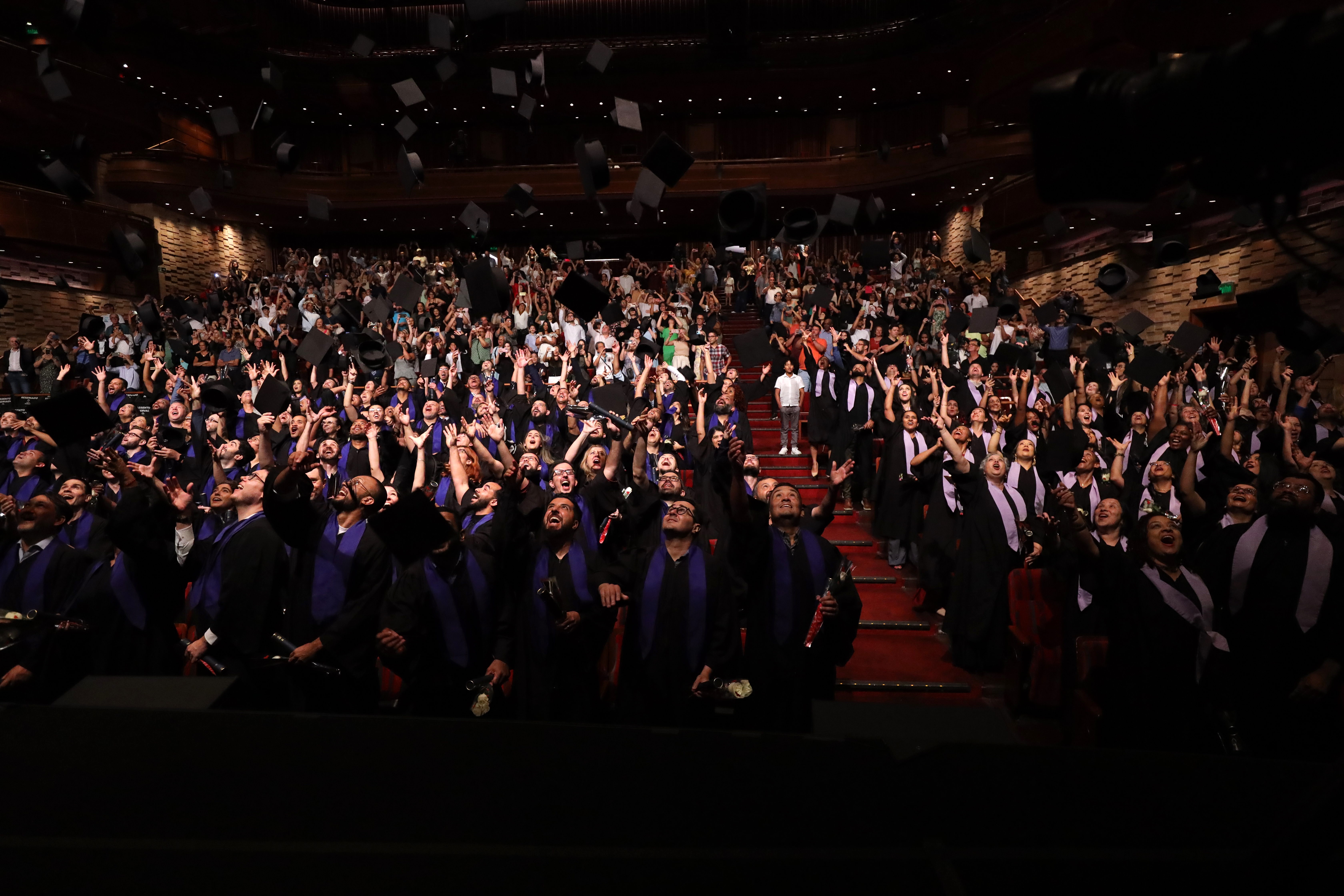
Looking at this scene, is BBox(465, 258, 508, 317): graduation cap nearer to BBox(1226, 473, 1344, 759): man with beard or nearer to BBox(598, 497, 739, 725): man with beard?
BBox(598, 497, 739, 725): man with beard

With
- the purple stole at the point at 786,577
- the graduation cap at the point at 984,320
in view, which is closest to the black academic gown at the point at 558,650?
the purple stole at the point at 786,577

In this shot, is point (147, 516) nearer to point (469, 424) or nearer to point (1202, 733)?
point (469, 424)

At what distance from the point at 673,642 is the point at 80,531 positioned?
3315 millimetres

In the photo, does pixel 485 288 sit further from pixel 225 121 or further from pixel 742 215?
pixel 225 121

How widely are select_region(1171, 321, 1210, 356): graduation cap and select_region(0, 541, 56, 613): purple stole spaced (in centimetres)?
748

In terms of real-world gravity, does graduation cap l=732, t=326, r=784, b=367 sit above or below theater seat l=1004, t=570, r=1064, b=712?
above

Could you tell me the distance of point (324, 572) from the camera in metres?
3.83

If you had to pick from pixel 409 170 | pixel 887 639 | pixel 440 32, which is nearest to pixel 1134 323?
pixel 887 639

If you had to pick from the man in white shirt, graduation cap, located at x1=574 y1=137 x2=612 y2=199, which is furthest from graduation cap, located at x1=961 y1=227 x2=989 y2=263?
graduation cap, located at x1=574 y1=137 x2=612 y2=199

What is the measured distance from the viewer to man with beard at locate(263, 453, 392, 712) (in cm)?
367

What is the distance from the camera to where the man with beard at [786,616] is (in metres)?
3.77

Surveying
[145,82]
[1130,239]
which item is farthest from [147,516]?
[145,82]

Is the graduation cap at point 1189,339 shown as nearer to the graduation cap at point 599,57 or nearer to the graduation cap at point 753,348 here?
the graduation cap at point 753,348

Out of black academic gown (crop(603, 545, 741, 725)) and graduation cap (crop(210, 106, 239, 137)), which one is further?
graduation cap (crop(210, 106, 239, 137))
